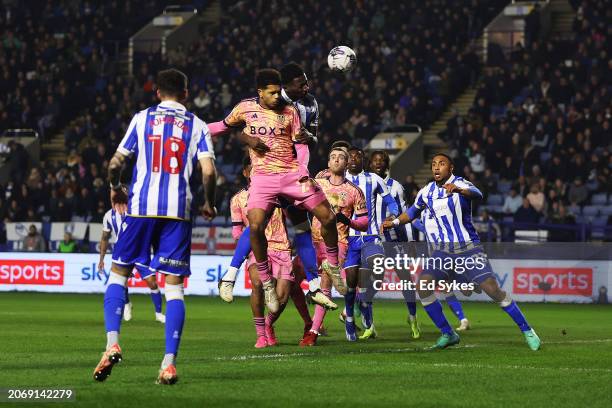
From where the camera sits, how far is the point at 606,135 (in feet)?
97.3

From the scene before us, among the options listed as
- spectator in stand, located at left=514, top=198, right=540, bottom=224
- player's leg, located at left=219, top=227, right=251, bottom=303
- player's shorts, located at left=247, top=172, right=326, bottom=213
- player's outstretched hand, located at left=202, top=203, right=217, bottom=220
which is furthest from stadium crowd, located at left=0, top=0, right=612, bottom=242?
player's outstretched hand, located at left=202, top=203, right=217, bottom=220

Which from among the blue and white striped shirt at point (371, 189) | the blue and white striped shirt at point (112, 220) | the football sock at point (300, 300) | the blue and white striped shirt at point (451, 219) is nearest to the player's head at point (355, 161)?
the blue and white striped shirt at point (371, 189)

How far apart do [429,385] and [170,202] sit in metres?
2.51

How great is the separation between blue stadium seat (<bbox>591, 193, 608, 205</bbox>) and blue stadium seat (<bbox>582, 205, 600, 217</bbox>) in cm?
20

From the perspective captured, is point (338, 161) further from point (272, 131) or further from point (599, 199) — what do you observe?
point (599, 199)

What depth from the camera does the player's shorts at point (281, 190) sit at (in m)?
12.3

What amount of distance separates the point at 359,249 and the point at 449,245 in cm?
186

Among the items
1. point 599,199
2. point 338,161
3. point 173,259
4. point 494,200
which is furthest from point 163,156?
point 494,200

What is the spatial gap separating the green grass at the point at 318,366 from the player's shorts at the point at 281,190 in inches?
60.8

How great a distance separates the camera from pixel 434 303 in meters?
13.8

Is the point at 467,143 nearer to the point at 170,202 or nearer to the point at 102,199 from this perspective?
the point at 102,199

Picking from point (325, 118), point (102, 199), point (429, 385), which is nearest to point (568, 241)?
point (325, 118)

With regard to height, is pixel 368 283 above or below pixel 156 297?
above

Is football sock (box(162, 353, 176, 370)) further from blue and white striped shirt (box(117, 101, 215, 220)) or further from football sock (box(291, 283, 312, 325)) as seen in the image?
football sock (box(291, 283, 312, 325))
